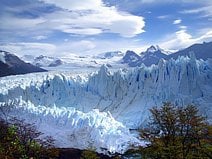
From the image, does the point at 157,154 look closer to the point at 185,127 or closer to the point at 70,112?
the point at 185,127

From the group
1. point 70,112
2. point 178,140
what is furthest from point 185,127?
point 70,112

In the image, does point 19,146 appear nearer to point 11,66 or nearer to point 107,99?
point 107,99

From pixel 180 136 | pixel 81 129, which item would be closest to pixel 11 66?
pixel 81 129

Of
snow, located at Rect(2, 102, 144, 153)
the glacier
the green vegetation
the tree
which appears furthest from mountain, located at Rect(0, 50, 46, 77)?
the tree

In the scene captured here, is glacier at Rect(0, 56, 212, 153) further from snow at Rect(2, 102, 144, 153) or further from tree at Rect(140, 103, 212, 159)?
tree at Rect(140, 103, 212, 159)

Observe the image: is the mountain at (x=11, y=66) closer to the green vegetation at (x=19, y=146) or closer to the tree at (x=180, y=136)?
the green vegetation at (x=19, y=146)

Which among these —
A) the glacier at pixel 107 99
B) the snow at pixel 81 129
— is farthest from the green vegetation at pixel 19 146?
the glacier at pixel 107 99
